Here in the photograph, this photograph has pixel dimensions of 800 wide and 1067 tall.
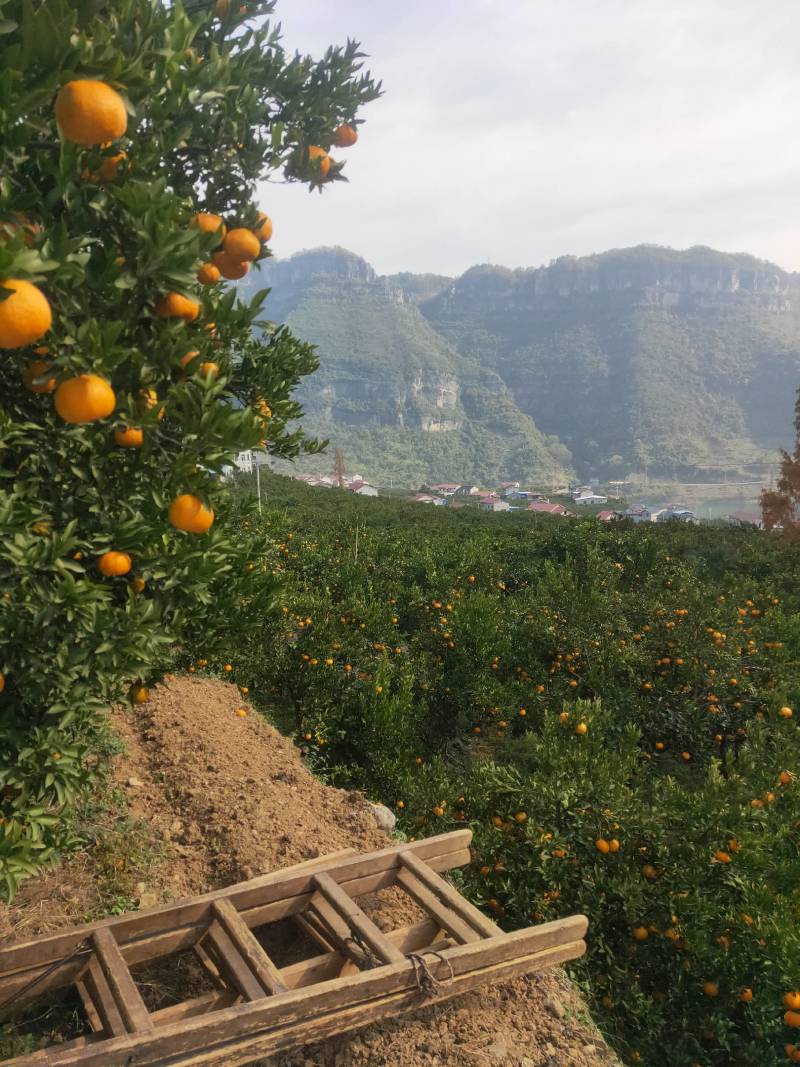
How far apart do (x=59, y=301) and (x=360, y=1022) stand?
2.73 metres

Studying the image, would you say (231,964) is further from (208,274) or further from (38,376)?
(208,274)

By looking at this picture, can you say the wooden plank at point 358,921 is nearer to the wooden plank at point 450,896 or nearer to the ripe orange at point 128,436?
the wooden plank at point 450,896

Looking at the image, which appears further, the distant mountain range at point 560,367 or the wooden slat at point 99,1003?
the distant mountain range at point 560,367

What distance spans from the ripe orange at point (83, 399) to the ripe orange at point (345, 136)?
5.95 ft

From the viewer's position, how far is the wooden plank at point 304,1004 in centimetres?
247

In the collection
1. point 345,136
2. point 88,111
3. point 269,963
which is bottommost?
point 269,963

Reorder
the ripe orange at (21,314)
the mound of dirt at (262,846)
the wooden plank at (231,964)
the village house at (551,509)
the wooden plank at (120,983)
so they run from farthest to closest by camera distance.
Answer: the village house at (551,509)
the mound of dirt at (262,846)
the wooden plank at (231,964)
the wooden plank at (120,983)
the ripe orange at (21,314)

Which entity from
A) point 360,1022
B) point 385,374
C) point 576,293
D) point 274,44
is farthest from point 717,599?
point 576,293

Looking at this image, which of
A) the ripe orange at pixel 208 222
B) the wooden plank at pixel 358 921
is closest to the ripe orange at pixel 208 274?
the ripe orange at pixel 208 222

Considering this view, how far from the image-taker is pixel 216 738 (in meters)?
5.11

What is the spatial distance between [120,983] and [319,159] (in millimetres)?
3275

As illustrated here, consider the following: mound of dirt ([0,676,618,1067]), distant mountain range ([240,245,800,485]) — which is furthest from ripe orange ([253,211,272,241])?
distant mountain range ([240,245,800,485])

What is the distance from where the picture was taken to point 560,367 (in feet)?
459

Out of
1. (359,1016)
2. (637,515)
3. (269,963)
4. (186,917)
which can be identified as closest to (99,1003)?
(186,917)
